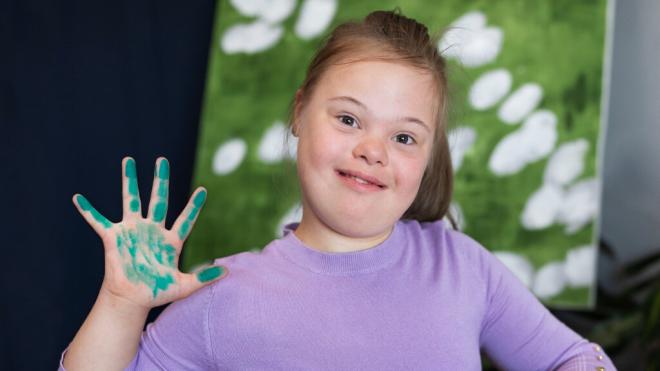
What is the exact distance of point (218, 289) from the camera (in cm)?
100

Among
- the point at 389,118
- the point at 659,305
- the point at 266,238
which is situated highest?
the point at 389,118

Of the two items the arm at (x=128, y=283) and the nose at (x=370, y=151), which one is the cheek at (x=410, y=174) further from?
the arm at (x=128, y=283)

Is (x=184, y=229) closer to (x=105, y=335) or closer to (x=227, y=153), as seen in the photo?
(x=105, y=335)

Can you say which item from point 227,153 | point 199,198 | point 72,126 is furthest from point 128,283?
point 72,126

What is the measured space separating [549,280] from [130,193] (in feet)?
5.67

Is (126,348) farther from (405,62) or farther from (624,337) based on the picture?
(624,337)

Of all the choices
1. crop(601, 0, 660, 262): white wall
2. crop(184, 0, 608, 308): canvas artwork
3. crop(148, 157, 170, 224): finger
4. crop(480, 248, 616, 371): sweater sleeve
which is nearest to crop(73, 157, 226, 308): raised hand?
crop(148, 157, 170, 224): finger

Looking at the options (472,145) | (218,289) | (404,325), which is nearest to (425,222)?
(404,325)

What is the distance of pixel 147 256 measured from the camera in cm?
96

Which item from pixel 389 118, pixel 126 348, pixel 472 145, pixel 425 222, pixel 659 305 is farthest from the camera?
pixel 472 145

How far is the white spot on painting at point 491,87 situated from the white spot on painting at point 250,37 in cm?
68

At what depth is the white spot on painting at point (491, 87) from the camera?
241 centimetres

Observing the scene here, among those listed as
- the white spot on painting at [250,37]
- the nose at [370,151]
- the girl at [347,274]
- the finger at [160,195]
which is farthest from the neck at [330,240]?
the white spot on painting at [250,37]

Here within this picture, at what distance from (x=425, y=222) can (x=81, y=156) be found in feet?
5.14
